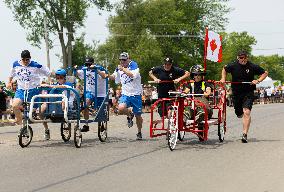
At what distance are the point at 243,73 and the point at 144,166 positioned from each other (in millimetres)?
4875

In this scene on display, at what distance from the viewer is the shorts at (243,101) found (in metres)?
13.8

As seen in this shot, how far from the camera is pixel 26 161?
424 inches

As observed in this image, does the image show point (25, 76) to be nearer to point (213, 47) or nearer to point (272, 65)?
point (213, 47)

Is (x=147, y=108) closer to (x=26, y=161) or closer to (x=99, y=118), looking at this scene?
(x=99, y=118)

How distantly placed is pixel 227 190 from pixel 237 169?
1837mm

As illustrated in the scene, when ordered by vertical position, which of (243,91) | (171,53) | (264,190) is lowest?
(264,190)

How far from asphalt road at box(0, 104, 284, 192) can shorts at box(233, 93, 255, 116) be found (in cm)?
73

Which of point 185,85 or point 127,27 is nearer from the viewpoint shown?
point 185,85

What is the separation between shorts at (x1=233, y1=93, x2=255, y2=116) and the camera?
45.1 ft

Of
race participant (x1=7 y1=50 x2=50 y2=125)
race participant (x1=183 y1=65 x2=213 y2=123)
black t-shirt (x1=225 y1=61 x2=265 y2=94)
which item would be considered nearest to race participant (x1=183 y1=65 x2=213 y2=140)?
race participant (x1=183 y1=65 x2=213 y2=123)

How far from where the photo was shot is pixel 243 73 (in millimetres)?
13906

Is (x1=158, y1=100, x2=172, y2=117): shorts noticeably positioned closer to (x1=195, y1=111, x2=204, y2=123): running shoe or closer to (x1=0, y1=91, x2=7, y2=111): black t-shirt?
(x1=195, y1=111, x2=204, y2=123): running shoe

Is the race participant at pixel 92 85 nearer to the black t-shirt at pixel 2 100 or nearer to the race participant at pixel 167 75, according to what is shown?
the race participant at pixel 167 75

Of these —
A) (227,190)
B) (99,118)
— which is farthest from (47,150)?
(227,190)
